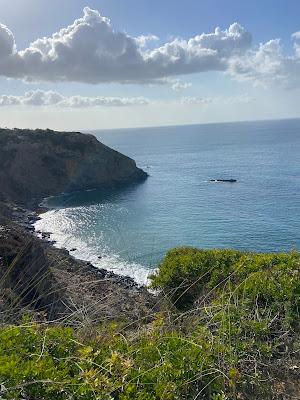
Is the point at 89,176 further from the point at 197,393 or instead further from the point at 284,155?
the point at 197,393

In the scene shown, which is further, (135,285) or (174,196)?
(174,196)

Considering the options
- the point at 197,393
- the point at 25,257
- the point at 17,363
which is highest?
the point at 17,363

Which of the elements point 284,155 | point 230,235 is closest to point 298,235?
point 230,235

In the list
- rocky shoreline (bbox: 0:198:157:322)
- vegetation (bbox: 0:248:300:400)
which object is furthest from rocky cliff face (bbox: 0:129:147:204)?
vegetation (bbox: 0:248:300:400)

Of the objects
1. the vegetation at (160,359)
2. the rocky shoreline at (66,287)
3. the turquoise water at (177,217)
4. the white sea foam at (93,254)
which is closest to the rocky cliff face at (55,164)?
the turquoise water at (177,217)

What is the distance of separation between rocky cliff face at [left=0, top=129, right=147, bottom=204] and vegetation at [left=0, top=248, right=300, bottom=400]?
78.1m

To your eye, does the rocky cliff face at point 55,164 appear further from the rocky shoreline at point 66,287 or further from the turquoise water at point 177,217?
the rocky shoreline at point 66,287

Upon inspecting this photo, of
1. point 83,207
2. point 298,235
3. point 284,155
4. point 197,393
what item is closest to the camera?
point 197,393

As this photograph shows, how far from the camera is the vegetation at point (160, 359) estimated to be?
185 inches

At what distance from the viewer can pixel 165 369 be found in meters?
4.98

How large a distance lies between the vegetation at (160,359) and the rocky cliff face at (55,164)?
78.1 m

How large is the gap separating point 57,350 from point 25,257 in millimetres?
17719

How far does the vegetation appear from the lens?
15.4 ft

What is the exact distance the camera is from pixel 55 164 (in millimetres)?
92688
